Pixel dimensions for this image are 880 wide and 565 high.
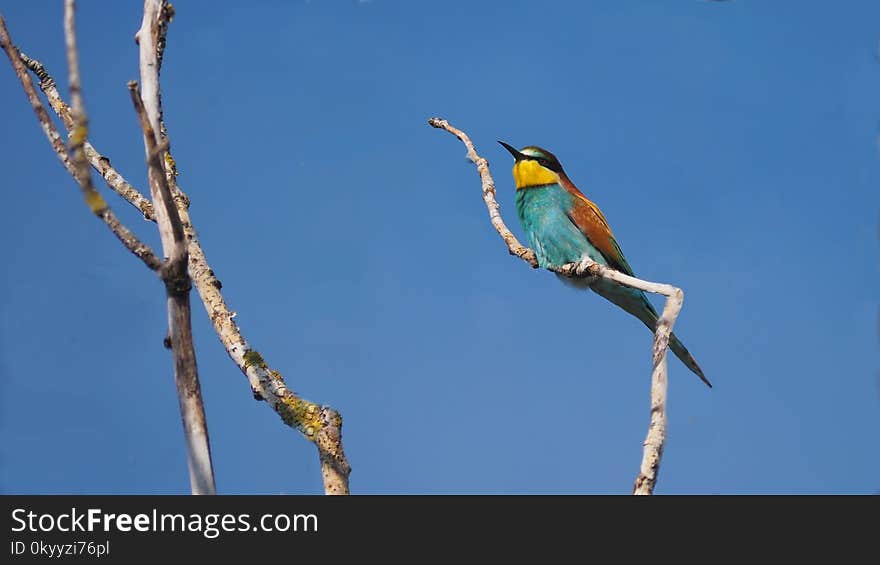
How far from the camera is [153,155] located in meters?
2.24

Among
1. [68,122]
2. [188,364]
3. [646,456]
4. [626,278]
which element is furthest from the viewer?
[68,122]

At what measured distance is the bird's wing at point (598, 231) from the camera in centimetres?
585

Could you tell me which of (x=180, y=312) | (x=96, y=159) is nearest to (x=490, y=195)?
(x=96, y=159)

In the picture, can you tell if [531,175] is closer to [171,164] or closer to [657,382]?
[171,164]

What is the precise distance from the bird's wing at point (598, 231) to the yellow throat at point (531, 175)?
263 mm

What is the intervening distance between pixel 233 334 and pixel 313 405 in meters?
0.49

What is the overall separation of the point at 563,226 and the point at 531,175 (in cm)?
63

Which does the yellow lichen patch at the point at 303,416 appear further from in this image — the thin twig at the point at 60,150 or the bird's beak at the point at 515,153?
the bird's beak at the point at 515,153

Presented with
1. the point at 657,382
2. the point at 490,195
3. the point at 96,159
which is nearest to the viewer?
the point at 657,382

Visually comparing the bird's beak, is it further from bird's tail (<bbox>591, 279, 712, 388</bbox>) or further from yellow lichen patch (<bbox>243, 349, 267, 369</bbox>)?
yellow lichen patch (<bbox>243, 349, 267, 369</bbox>)

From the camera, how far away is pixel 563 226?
5789 mm

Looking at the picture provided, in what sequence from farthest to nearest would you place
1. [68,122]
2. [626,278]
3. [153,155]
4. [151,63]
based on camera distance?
[68,122] → [626,278] → [151,63] → [153,155]
